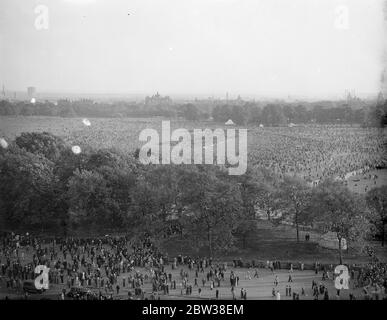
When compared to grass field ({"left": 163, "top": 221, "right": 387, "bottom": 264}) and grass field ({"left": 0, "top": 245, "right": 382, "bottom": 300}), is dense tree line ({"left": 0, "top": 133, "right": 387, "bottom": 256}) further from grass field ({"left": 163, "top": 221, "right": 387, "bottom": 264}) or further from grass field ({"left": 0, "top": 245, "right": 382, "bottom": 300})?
grass field ({"left": 0, "top": 245, "right": 382, "bottom": 300})

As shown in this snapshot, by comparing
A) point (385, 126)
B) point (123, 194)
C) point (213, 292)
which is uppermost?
point (385, 126)

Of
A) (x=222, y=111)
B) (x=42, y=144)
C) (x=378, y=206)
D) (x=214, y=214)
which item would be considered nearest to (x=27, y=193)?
(x=42, y=144)

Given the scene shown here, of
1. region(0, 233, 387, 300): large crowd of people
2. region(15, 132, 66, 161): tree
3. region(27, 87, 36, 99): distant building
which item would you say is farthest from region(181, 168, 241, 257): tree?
region(15, 132, 66, 161): tree

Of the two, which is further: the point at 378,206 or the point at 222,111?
the point at 222,111

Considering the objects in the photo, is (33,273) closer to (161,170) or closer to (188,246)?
(188,246)

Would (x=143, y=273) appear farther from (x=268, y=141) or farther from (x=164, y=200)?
(x=268, y=141)
